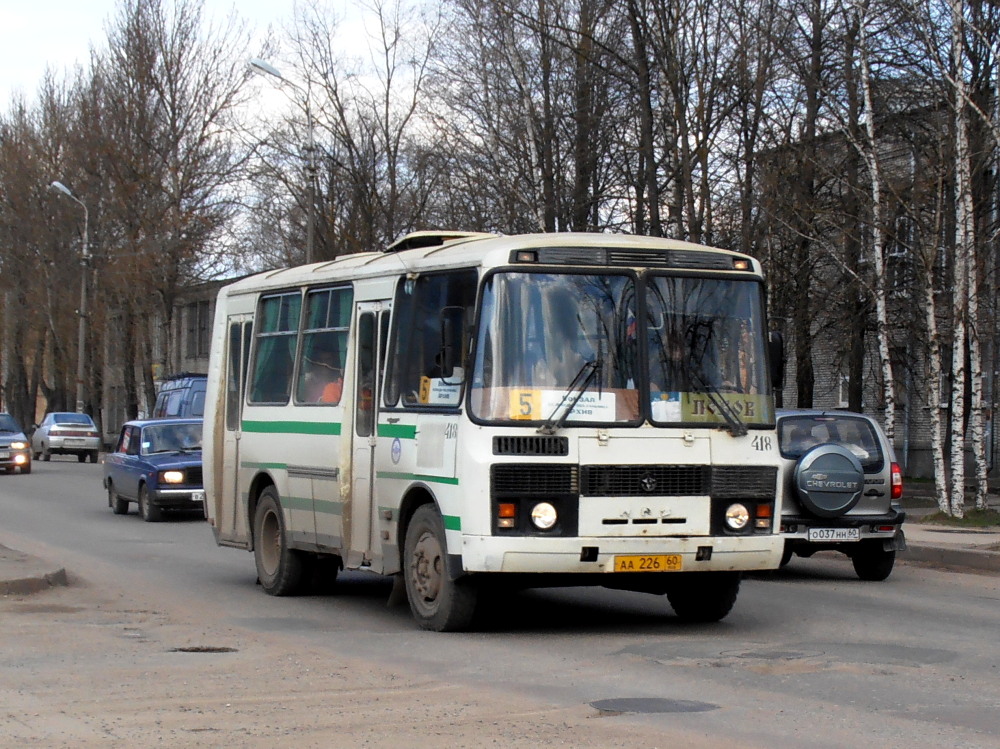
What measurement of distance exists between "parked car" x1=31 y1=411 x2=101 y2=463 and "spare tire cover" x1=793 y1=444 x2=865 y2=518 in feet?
140

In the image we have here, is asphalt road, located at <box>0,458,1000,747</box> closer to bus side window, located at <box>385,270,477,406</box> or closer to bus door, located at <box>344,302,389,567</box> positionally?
bus door, located at <box>344,302,389,567</box>

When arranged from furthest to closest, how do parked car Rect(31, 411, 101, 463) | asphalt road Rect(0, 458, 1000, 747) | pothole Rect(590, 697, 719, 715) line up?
1. parked car Rect(31, 411, 101, 463)
2. pothole Rect(590, 697, 719, 715)
3. asphalt road Rect(0, 458, 1000, 747)

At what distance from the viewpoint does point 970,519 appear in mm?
22641

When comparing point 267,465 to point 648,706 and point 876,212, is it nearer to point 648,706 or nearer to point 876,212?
point 648,706

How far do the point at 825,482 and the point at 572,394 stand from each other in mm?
4982

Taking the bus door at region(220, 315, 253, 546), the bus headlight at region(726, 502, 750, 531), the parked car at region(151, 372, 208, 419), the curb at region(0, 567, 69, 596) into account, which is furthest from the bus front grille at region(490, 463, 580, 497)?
the parked car at region(151, 372, 208, 419)

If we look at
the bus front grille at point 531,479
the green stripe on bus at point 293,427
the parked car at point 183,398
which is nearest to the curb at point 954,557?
the green stripe on bus at point 293,427

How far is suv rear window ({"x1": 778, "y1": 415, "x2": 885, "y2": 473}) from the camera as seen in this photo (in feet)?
51.4

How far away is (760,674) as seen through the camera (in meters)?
9.39

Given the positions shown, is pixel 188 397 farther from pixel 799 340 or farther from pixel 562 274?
pixel 562 274

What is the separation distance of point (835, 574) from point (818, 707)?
878cm

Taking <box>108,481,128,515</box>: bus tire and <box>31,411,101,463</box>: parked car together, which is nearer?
<box>108,481,128,515</box>: bus tire

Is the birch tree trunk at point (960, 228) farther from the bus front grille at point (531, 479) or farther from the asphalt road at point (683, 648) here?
the bus front grille at point (531, 479)

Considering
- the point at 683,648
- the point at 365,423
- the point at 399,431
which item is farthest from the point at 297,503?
the point at 683,648
